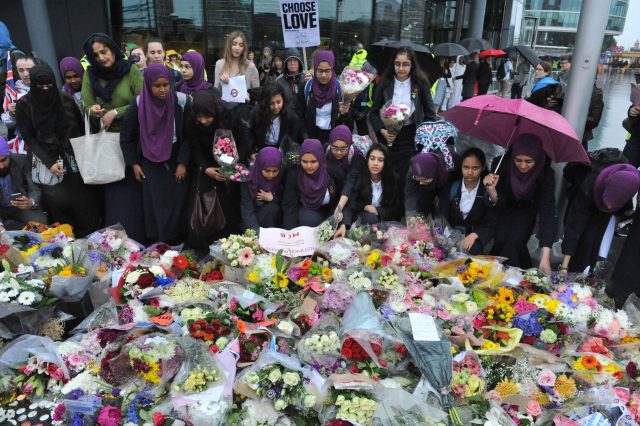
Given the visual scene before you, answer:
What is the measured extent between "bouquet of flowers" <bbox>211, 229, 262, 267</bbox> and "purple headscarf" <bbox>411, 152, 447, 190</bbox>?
1.44 metres

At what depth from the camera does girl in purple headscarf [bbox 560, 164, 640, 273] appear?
316 centimetres

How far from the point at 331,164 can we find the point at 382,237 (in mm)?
1001

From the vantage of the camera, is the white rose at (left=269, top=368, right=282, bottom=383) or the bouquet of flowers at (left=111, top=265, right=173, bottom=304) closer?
the white rose at (left=269, top=368, right=282, bottom=383)

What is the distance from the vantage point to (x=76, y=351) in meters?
2.56

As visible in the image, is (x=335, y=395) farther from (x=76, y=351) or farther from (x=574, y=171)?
(x=574, y=171)

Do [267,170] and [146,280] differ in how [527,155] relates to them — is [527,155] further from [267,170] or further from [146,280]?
[146,280]

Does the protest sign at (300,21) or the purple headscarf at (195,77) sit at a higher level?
the protest sign at (300,21)

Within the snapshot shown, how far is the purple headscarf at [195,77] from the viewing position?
4.61m

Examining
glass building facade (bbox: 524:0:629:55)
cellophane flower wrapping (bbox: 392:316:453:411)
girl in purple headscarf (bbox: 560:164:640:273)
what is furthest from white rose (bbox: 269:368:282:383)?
glass building facade (bbox: 524:0:629:55)

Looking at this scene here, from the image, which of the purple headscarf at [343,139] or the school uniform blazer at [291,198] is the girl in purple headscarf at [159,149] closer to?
the school uniform blazer at [291,198]

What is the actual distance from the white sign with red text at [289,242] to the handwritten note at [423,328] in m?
1.04

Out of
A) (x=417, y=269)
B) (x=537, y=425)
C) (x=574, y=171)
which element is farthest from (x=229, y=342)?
(x=574, y=171)

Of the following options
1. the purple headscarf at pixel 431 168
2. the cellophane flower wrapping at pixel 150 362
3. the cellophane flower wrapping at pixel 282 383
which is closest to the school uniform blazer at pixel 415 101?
the purple headscarf at pixel 431 168

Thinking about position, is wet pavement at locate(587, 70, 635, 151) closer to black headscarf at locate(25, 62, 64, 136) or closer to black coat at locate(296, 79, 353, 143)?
black coat at locate(296, 79, 353, 143)
